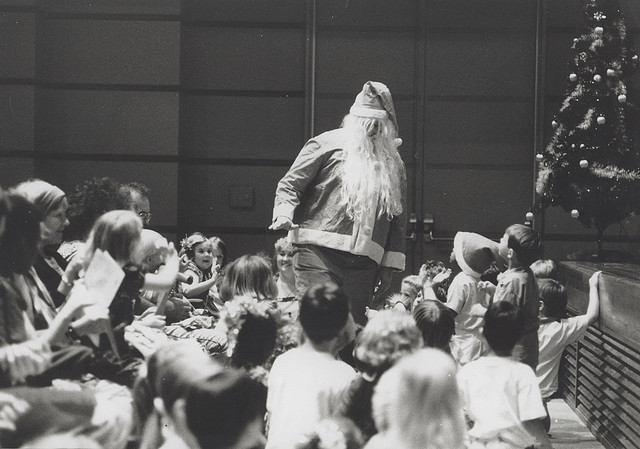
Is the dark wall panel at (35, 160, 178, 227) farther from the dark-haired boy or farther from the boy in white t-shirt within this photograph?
the dark-haired boy

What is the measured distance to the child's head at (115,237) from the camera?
300 cm

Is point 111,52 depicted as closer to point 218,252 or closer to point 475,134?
point 218,252

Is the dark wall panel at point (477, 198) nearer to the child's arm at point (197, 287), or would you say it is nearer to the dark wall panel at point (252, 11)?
the dark wall panel at point (252, 11)

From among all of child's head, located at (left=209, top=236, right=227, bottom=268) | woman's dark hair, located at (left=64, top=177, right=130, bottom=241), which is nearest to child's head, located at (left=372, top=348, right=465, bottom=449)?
woman's dark hair, located at (left=64, top=177, right=130, bottom=241)

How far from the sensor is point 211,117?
8680 mm

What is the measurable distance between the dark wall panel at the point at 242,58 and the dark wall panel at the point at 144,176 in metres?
0.80

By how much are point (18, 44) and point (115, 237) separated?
5.15 m

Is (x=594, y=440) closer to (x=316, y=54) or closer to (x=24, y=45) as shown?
(x=316, y=54)

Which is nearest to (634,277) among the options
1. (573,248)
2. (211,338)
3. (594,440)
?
(594,440)

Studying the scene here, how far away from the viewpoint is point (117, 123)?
27.2 feet

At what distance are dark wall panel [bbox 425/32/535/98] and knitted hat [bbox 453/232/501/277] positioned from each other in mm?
2961

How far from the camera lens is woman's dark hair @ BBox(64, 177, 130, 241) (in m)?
3.67

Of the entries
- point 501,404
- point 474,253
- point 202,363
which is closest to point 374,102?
point 474,253

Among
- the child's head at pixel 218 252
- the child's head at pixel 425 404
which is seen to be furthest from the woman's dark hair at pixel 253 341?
the child's head at pixel 218 252
